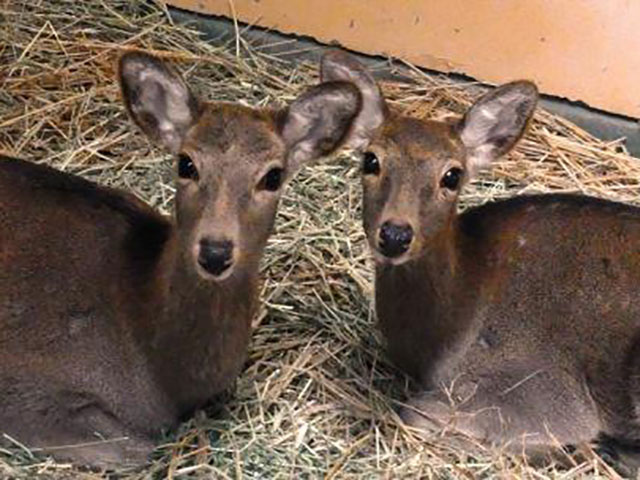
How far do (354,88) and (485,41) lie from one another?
2.50 metres

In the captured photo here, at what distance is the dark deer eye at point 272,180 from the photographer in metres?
5.11

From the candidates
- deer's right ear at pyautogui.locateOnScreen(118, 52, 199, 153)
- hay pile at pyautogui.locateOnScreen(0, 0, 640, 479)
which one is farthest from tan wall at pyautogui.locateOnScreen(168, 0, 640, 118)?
deer's right ear at pyautogui.locateOnScreen(118, 52, 199, 153)

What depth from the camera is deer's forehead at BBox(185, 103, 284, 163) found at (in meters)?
5.07

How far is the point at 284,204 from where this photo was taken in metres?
6.82

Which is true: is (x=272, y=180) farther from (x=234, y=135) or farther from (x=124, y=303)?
(x=124, y=303)

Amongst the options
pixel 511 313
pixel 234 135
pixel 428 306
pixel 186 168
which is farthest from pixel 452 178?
pixel 186 168

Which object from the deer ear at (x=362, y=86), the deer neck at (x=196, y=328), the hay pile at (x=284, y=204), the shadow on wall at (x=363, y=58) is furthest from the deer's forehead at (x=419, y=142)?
the shadow on wall at (x=363, y=58)

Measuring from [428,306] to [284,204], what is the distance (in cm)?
135

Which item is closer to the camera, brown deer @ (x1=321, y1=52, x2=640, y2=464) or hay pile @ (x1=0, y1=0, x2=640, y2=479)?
hay pile @ (x1=0, y1=0, x2=640, y2=479)

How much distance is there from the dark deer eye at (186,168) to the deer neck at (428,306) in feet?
3.26

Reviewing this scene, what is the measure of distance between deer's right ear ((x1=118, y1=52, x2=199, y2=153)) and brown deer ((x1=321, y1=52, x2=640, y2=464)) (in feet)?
2.62

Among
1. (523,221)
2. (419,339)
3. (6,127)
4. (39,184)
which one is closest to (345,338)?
(419,339)

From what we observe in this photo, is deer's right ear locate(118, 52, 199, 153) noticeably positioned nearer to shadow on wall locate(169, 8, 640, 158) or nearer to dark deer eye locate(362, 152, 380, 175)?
dark deer eye locate(362, 152, 380, 175)

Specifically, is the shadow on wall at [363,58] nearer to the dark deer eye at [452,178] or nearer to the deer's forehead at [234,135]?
the dark deer eye at [452,178]
